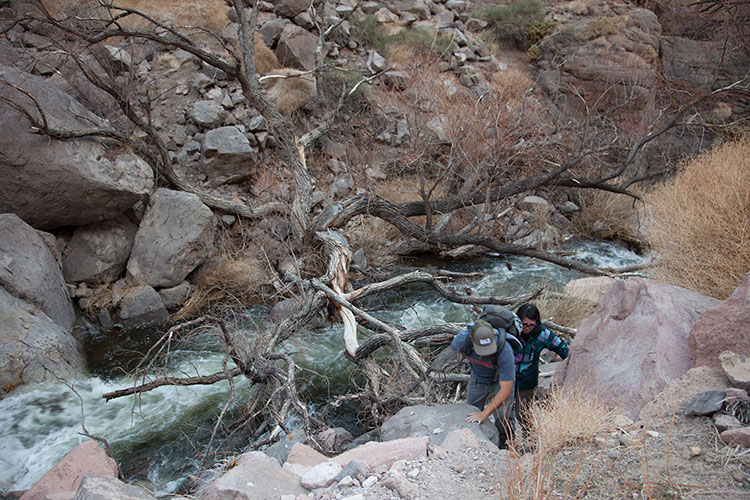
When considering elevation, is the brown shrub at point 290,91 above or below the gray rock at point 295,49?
below

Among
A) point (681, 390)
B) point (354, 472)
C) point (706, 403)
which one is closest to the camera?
point (354, 472)

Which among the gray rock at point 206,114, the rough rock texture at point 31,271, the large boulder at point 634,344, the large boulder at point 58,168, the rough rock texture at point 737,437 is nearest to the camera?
the rough rock texture at point 737,437

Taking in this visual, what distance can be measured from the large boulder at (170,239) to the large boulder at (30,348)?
1.73 m

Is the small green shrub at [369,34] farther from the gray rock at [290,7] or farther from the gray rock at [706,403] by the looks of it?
the gray rock at [706,403]

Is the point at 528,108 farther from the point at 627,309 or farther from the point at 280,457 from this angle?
the point at 280,457

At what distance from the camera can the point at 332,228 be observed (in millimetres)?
8477

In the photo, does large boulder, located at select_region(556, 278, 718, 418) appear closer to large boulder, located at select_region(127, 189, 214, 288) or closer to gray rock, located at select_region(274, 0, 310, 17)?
large boulder, located at select_region(127, 189, 214, 288)

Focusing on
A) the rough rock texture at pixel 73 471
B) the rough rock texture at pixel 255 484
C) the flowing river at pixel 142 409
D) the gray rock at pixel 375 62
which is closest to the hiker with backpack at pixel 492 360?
the rough rock texture at pixel 255 484

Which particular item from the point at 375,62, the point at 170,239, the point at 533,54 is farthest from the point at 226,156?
the point at 533,54

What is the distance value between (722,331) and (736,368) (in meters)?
0.49

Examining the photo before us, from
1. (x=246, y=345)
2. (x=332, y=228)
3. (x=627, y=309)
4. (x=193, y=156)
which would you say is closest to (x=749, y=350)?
(x=627, y=309)

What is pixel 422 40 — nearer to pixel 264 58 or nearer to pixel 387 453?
pixel 264 58

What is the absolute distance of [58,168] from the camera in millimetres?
7121

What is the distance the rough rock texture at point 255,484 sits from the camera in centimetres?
272
